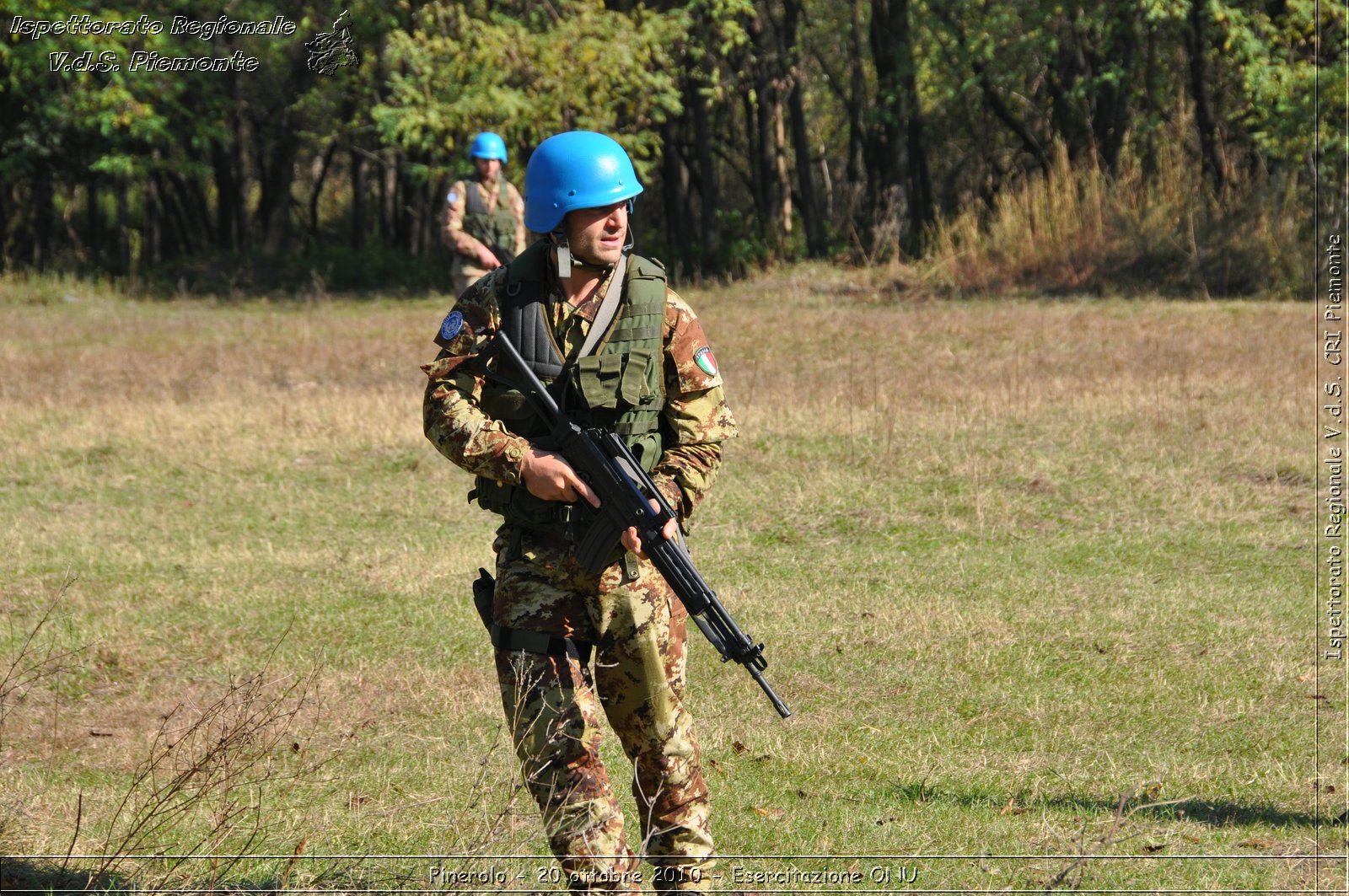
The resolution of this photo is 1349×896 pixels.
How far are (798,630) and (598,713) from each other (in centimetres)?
303

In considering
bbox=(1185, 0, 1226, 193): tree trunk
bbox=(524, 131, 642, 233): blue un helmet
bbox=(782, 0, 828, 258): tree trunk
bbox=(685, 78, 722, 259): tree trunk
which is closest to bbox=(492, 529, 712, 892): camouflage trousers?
bbox=(524, 131, 642, 233): blue un helmet

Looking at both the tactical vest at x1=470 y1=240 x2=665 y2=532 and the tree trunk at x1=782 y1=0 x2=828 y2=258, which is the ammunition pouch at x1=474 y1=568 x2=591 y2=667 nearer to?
the tactical vest at x1=470 y1=240 x2=665 y2=532

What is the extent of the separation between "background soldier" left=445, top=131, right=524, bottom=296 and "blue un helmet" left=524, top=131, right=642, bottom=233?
25.5 ft

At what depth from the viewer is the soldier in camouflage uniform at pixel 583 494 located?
3445 mm

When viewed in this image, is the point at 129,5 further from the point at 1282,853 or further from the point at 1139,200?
the point at 1282,853

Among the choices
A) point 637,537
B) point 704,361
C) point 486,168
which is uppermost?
point 486,168

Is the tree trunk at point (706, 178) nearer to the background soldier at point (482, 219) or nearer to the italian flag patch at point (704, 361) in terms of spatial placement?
the background soldier at point (482, 219)

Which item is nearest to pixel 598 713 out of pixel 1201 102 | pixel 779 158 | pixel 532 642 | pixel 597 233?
pixel 532 642

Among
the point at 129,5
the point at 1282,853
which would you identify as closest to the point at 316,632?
the point at 1282,853

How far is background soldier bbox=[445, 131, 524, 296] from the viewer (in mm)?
11211

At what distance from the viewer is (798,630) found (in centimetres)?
647

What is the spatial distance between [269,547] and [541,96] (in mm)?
12634

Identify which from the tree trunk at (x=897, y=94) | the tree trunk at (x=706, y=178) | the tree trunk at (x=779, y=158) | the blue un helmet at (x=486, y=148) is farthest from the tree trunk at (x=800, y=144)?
the blue un helmet at (x=486, y=148)

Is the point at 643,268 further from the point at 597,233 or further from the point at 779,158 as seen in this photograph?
the point at 779,158
